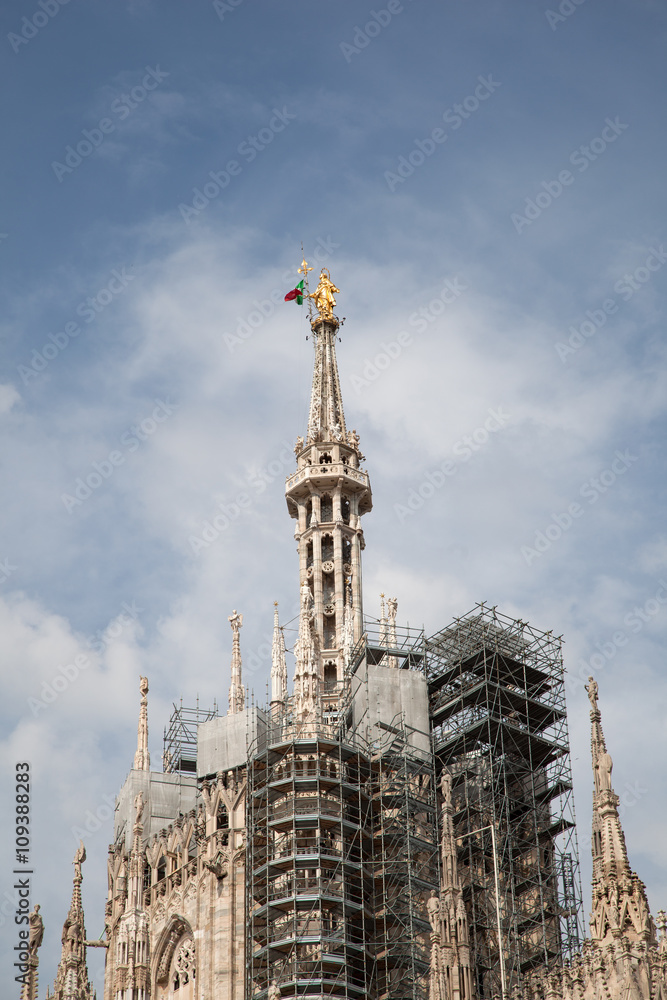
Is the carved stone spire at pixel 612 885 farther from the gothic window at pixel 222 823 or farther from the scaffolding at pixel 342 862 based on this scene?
the gothic window at pixel 222 823

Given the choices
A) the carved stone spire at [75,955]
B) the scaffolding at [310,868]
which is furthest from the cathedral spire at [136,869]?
the scaffolding at [310,868]

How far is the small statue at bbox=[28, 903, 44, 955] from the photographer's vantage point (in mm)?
58656

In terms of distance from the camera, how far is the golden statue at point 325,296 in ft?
373

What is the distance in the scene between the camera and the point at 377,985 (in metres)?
67.4

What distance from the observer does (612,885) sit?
48.3 metres

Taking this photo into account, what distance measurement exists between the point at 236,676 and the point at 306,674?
30.5 feet

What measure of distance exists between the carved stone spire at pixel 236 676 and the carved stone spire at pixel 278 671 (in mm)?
1957

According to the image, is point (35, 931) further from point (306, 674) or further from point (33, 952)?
point (306, 674)

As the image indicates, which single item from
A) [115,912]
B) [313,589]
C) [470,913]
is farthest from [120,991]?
[313,589]

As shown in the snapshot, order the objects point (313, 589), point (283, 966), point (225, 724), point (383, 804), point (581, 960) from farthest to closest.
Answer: point (313, 589), point (225, 724), point (383, 804), point (283, 966), point (581, 960)

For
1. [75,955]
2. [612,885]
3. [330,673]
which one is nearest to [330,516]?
[330,673]

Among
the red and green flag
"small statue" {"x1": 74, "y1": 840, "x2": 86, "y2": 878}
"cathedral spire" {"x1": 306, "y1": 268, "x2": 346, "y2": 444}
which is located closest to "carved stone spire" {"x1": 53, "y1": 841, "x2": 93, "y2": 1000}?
"small statue" {"x1": 74, "y1": 840, "x2": 86, "y2": 878}

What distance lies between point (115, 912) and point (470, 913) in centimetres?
1988

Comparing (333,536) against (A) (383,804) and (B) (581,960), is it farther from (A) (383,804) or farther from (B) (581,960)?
(B) (581,960)
